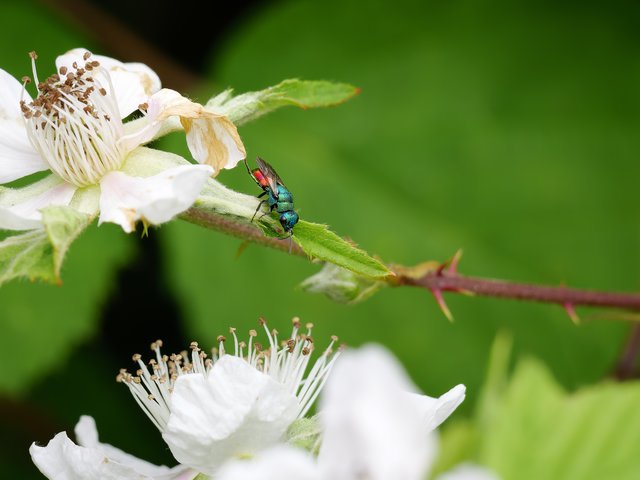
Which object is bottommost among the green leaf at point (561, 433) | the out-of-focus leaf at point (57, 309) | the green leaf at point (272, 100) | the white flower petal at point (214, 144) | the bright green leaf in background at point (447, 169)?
the out-of-focus leaf at point (57, 309)

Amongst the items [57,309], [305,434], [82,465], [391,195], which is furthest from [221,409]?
[391,195]

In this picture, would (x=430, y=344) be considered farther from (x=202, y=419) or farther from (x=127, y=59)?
(x=202, y=419)

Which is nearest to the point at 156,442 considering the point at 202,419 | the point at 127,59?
the point at 127,59

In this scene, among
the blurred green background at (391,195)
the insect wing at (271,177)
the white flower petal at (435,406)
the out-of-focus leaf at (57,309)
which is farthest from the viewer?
the blurred green background at (391,195)

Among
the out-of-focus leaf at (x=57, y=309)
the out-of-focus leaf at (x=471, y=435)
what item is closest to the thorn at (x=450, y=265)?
the out-of-focus leaf at (x=471, y=435)

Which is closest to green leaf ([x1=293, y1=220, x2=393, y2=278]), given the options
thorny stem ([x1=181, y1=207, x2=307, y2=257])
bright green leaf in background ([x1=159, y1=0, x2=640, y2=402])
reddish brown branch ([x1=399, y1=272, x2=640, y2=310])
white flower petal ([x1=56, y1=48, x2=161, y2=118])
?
thorny stem ([x1=181, y1=207, x2=307, y2=257])

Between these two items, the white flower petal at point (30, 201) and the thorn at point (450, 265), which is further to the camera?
the thorn at point (450, 265)

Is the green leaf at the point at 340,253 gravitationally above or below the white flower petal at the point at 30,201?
above

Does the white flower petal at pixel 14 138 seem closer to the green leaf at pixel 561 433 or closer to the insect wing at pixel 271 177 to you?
the insect wing at pixel 271 177
